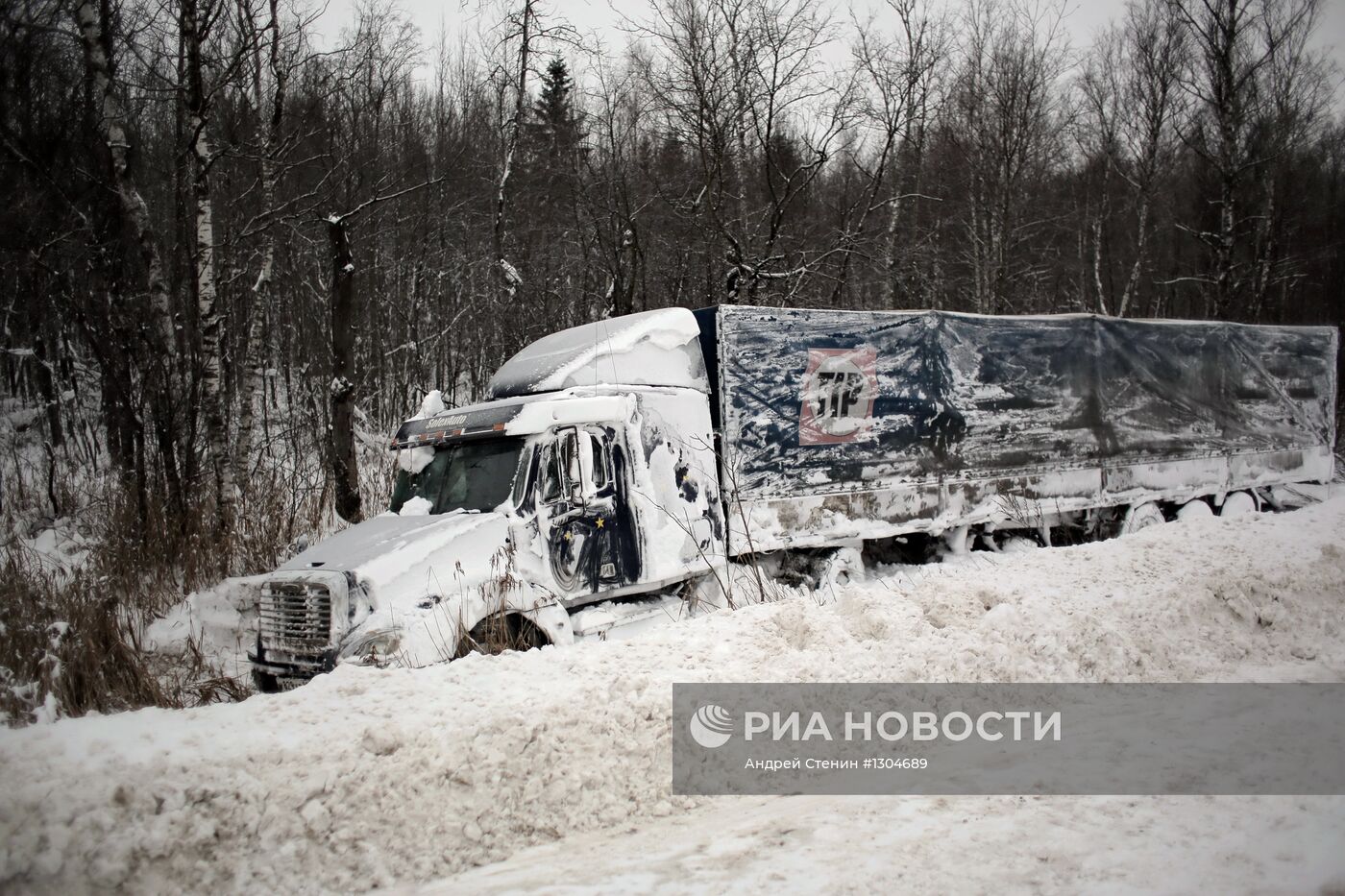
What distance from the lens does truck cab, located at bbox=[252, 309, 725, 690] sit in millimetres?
5434

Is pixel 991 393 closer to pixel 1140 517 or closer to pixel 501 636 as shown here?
pixel 1140 517

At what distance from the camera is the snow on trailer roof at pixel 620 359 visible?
23.9ft

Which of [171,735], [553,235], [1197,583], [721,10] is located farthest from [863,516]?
[553,235]

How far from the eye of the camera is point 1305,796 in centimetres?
343

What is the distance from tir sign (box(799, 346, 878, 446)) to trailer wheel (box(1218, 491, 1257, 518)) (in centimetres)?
689

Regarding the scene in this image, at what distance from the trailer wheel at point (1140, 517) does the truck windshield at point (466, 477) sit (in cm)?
835

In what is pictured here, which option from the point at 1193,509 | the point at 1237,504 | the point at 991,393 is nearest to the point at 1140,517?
the point at 1193,509

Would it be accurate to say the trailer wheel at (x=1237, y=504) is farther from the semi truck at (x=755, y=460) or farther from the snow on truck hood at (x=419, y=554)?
the snow on truck hood at (x=419, y=554)

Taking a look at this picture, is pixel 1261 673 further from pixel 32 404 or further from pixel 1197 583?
pixel 32 404

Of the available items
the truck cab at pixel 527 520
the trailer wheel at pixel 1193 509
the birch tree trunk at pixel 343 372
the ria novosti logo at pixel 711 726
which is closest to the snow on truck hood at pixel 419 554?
the truck cab at pixel 527 520

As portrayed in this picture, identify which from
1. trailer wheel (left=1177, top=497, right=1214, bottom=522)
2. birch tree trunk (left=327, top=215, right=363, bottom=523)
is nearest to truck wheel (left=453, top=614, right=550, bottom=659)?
birch tree trunk (left=327, top=215, right=363, bottom=523)

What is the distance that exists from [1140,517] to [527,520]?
345 inches

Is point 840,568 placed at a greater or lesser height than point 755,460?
lesser

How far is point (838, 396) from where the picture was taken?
843 cm
